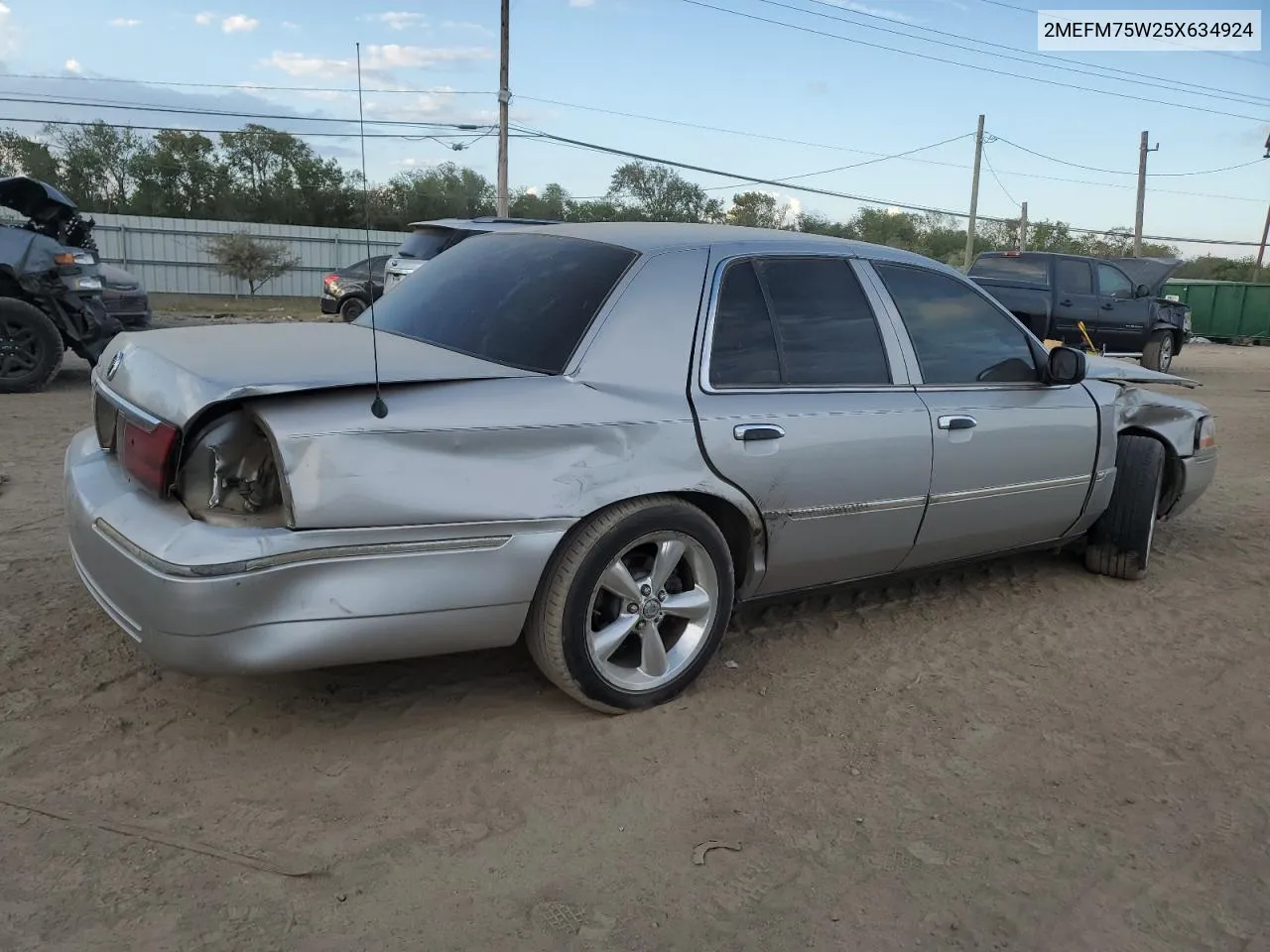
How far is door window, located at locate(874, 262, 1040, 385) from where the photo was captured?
3.91 metres

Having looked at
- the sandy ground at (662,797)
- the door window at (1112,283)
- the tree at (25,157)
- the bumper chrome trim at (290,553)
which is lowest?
the sandy ground at (662,797)

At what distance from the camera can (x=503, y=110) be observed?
918 inches

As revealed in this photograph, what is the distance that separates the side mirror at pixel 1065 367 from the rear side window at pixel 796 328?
0.92 meters

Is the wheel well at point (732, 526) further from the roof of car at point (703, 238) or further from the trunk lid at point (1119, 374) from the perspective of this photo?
the trunk lid at point (1119, 374)

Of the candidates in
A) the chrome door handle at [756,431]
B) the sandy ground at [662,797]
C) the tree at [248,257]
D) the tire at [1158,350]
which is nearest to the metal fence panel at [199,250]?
the tree at [248,257]

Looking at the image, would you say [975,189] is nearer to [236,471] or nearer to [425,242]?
[425,242]

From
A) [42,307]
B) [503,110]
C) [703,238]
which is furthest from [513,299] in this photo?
[503,110]

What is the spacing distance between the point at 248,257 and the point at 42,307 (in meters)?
20.7

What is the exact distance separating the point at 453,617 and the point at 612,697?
63 cm

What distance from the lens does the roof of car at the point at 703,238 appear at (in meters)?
3.46

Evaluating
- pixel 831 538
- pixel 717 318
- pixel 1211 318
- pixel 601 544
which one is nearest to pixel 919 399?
pixel 831 538

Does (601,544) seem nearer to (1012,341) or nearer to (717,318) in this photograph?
(717,318)

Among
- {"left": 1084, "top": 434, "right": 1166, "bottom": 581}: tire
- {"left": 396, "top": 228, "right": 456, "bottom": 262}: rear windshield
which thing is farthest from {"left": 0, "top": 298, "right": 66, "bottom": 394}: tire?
{"left": 1084, "top": 434, "right": 1166, "bottom": 581}: tire

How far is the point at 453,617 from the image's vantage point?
2820 mm
